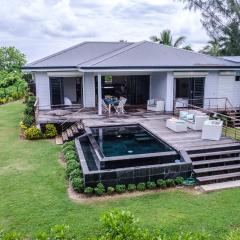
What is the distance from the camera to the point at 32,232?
774 centimetres

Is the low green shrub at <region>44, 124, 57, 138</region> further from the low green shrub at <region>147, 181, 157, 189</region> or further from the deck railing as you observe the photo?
the low green shrub at <region>147, 181, 157, 189</region>

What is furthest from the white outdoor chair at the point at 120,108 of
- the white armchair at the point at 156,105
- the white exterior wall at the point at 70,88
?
the white exterior wall at the point at 70,88

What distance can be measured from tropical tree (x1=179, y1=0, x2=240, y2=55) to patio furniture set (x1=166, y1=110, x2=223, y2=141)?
46.7 ft

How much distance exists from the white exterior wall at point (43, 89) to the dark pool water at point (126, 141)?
20.2 ft

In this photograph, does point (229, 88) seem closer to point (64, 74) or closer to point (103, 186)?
point (64, 74)

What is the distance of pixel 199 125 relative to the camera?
15.2 meters

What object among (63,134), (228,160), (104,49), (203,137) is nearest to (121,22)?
(104,49)

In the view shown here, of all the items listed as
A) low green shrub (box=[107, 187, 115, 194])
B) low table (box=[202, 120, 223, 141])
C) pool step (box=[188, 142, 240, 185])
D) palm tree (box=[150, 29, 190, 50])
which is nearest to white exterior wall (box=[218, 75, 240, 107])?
low table (box=[202, 120, 223, 141])

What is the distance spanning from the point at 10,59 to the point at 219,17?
3916 cm

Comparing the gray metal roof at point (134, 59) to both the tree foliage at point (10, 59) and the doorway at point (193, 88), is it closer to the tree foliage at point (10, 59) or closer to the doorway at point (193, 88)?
the doorway at point (193, 88)

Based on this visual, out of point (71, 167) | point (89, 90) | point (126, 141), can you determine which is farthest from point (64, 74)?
point (71, 167)

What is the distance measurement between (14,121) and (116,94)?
833 centimetres

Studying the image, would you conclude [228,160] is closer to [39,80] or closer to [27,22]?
[39,80]

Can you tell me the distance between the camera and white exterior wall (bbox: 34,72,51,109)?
20141mm
